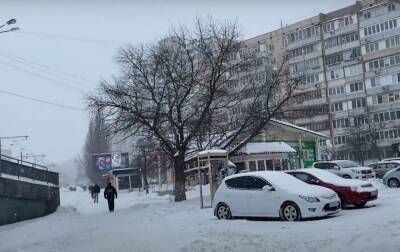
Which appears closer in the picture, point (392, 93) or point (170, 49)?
point (170, 49)

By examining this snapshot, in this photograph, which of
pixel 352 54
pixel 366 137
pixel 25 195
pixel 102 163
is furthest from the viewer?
pixel 352 54

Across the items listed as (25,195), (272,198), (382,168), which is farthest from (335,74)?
(272,198)

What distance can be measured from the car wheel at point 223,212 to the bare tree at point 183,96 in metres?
13.5

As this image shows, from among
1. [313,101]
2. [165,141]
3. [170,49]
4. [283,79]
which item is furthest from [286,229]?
[313,101]

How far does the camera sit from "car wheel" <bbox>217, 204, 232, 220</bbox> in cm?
1758

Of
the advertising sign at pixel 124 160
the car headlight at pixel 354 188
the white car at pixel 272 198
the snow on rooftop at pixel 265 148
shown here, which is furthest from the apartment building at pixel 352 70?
the white car at pixel 272 198

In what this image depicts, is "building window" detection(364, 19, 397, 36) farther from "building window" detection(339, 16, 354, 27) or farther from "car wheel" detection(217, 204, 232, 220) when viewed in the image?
"car wheel" detection(217, 204, 232, 220)

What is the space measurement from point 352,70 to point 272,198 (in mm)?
63059

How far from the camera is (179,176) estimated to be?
32438 mm

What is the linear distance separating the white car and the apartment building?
162 ft

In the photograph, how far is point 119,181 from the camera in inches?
2815

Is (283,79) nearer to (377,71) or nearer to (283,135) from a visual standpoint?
(283,135)

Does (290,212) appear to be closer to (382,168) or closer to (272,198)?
(272,198)

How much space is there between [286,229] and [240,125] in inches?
788
